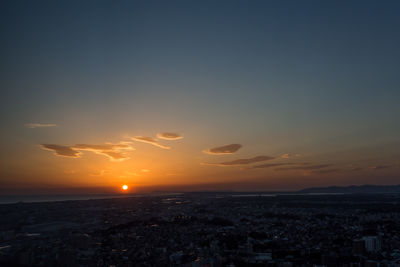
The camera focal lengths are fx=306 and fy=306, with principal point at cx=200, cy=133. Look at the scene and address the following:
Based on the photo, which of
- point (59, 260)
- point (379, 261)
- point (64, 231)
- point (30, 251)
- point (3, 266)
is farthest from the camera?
point (64, 231)

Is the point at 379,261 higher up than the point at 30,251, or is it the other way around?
the point at 30,251

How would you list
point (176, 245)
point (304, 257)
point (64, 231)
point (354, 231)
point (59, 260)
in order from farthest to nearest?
1. point (354, 231)
2. point (64, 231)
3. point (176, 245)
4. point (304, 257)
5. point (59, 260)

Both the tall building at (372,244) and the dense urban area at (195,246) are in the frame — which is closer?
the dense urban area at (195,246)

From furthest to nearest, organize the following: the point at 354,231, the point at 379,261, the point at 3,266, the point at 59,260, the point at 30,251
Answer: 1. the point at 354,231
2. the point at 379,261
3. the point at 30,251
4. the point at 59,260
5. the point at 3,266

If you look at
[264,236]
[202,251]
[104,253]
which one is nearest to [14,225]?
[104,253]

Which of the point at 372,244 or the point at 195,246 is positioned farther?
the point at 195,246

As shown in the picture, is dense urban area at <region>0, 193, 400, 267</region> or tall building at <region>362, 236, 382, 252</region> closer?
dense urban area at <region>0, 193, 400, 267</region>

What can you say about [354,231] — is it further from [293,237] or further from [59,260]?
[59,260]

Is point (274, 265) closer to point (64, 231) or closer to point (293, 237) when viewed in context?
point (293, 237)

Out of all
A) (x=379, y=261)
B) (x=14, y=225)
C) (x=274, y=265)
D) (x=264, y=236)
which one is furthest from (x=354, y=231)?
(x=14, y=225)

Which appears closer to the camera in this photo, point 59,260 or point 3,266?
point 3,266
